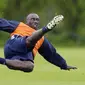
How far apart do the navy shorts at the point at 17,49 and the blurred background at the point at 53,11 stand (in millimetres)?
42368

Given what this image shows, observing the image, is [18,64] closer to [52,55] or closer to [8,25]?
[8,25]

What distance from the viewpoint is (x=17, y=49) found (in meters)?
11.7

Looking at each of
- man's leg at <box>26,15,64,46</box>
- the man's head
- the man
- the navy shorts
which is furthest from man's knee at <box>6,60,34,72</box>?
the man's head

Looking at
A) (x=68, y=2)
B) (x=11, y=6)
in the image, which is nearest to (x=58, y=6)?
(x=68, y=2)

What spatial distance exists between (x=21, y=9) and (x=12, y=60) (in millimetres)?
46440

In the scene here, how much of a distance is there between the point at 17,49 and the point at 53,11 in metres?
47.8

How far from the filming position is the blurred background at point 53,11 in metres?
56.7

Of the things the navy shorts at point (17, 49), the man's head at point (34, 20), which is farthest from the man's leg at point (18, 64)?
the man's head at point (34, 20)

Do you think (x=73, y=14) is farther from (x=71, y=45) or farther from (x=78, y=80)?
(x=78, y=80)

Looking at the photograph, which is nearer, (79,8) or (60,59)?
(60,59)

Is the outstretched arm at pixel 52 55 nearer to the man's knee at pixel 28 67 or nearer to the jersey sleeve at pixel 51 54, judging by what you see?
the jersey sleeve at pixel 51 54

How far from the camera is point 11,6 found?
5753 cm

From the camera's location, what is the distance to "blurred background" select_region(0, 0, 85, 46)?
5666cm

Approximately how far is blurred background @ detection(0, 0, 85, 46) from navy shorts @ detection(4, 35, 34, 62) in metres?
42.4
